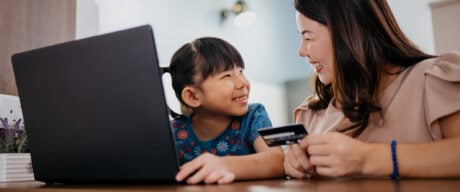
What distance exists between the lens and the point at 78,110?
0.69m

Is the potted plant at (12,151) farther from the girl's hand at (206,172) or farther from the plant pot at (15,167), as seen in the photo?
the girl's hand at (206,172)

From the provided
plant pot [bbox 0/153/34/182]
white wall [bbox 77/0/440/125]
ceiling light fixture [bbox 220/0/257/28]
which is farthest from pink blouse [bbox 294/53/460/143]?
ceiling light fixture [bbox 220/0/257/28]

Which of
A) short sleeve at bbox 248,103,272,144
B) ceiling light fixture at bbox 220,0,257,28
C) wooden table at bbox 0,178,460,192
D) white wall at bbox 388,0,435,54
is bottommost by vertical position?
wooden table at bbox 0,178,460,192

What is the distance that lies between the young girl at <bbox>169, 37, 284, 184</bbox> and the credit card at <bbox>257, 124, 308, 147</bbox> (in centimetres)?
32

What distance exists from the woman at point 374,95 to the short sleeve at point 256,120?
145 mm

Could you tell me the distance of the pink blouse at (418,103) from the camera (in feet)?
2.63

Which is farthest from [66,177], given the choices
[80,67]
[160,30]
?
[160,30]

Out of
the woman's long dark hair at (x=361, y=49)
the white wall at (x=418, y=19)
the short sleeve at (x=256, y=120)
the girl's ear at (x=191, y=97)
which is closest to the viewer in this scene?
the woman's long dark hair at (x=361, y=49)

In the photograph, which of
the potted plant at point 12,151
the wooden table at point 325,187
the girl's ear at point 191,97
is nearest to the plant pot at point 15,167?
the potted plant at point 12,151

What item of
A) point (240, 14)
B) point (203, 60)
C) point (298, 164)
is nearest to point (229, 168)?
point (298, 164)

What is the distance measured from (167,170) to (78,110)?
7.5 inches

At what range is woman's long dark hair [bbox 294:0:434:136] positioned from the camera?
2.93 ft

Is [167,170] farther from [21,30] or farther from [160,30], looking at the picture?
[160,30]

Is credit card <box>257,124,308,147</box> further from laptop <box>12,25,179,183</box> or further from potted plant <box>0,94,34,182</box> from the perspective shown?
potted plant <box>0,94,34,182</box>
